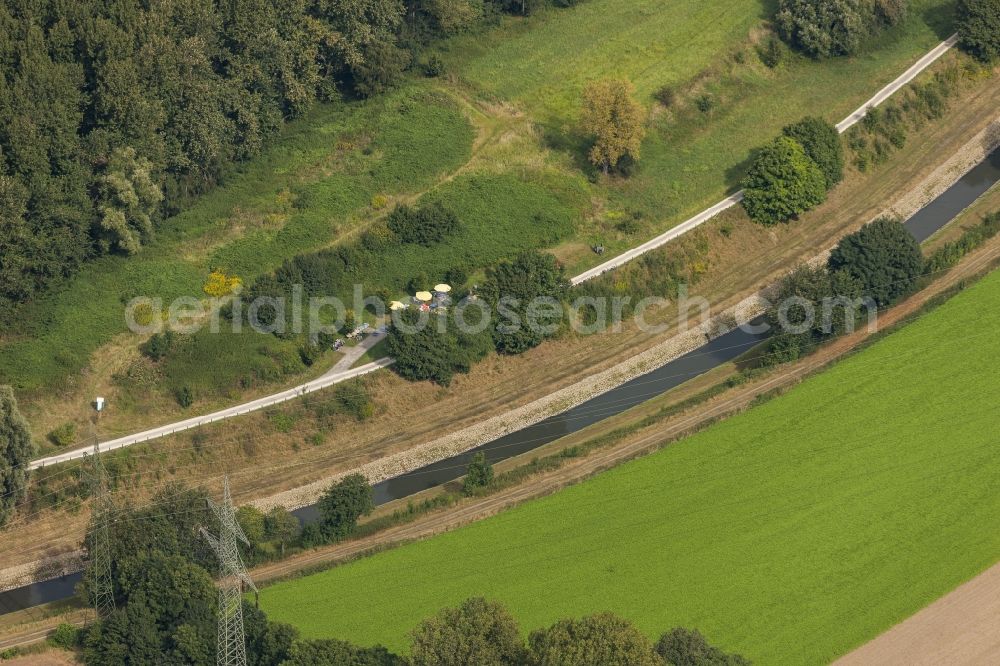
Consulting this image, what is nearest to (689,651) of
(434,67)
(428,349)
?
(428,349)

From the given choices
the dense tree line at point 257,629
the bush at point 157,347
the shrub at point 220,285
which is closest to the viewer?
the dense tree line at point 257,629

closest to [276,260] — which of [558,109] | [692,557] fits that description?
[558,109]

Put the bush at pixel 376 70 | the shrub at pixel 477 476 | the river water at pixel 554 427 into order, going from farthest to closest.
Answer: the bush at pixel 376 70
the shrub at pixel 477 476
the river water at pixel 554 427

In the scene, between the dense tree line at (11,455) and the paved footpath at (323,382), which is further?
the paved footpath at (323,382)

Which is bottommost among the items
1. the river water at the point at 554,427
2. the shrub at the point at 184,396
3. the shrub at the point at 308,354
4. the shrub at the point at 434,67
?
the river water at the point at 554,427

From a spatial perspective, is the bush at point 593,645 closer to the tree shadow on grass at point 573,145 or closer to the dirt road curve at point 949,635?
the dirt road curve at point 949,635

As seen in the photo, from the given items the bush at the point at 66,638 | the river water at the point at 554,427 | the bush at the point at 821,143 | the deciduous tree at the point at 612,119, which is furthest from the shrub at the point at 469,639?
the bush at the point at 821,143

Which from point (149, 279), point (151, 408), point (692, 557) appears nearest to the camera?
point (692, 557)

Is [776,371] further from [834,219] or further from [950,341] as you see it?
[834,219]

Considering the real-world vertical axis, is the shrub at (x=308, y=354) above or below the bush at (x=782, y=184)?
below
